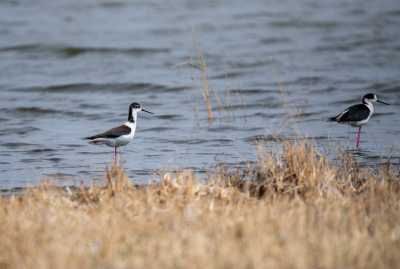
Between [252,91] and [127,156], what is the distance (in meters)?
6.25

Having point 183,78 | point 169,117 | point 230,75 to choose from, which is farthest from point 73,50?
point 169,117

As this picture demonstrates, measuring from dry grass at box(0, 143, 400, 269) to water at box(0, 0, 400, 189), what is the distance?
78.7 inches

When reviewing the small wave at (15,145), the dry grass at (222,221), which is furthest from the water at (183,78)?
the dry grass at (222,221)

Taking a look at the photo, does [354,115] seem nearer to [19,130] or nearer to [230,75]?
[19,130]

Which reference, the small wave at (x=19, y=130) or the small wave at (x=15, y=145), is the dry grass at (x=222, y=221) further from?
the small wave at (x=19, y=130)

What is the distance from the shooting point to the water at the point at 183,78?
12320mm

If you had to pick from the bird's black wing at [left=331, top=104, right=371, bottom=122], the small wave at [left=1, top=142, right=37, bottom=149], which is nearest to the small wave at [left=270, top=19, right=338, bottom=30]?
the bird's black wing at [left=331, top=104, right=371, bottom=122]

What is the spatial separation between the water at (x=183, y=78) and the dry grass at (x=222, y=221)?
2.00 meters

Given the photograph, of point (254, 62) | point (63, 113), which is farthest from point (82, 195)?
point (254, 62)

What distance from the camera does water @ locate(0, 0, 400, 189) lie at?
12.3m

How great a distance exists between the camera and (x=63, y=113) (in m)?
16.1

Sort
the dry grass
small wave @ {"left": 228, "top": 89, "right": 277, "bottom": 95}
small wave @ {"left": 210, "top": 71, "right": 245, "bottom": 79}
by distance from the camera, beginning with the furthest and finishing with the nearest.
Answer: small wave @ {"left": 210, "top": 71, "right": 245, "bottom": 79} < small wave @ {"left": 228, "top": 89, "right": 277, "bottom": 95} < the dry grass

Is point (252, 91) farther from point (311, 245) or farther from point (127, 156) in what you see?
point (311, 245)

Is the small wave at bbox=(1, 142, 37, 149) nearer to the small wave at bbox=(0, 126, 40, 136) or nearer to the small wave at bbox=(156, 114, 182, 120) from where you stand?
the small wave at bbox=(0, 126, 40, 136)
